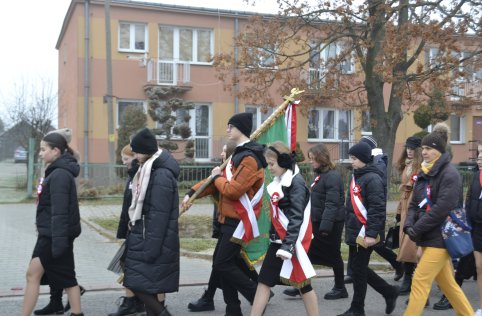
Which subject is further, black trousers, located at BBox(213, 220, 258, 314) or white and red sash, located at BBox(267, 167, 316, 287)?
black trousers, located at BBox(213, 220, 258, 314)

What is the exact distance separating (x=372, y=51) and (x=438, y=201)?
11.0 m

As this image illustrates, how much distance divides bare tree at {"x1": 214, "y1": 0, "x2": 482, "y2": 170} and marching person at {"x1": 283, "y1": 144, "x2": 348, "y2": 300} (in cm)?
713

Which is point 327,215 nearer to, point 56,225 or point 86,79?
point 56,225

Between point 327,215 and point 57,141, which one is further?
point 327,215

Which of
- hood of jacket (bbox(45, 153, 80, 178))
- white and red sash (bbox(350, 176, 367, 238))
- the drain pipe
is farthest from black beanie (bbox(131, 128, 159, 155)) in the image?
the drain pipe

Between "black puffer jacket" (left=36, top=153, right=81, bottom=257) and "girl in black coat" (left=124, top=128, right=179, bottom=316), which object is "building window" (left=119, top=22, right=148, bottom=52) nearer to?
"black puffer jacket" (left=36, top=153, right=81, bottom=257)

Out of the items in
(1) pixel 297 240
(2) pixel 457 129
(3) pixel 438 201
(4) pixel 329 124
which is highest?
(4) pixel 329 124

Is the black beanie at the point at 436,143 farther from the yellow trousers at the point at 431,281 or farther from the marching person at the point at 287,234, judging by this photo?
the marching person at the point at 287,234

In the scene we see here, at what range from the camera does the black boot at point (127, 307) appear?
6445 millimetres

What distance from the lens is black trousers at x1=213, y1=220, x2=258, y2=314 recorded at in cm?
596

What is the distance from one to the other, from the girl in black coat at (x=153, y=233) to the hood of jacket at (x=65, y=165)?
709 mm

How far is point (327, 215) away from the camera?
723 centimetres

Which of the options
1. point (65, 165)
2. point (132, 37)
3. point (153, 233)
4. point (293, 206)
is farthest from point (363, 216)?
point (132, 37)

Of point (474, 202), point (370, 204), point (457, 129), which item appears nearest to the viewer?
point (370, 204)
